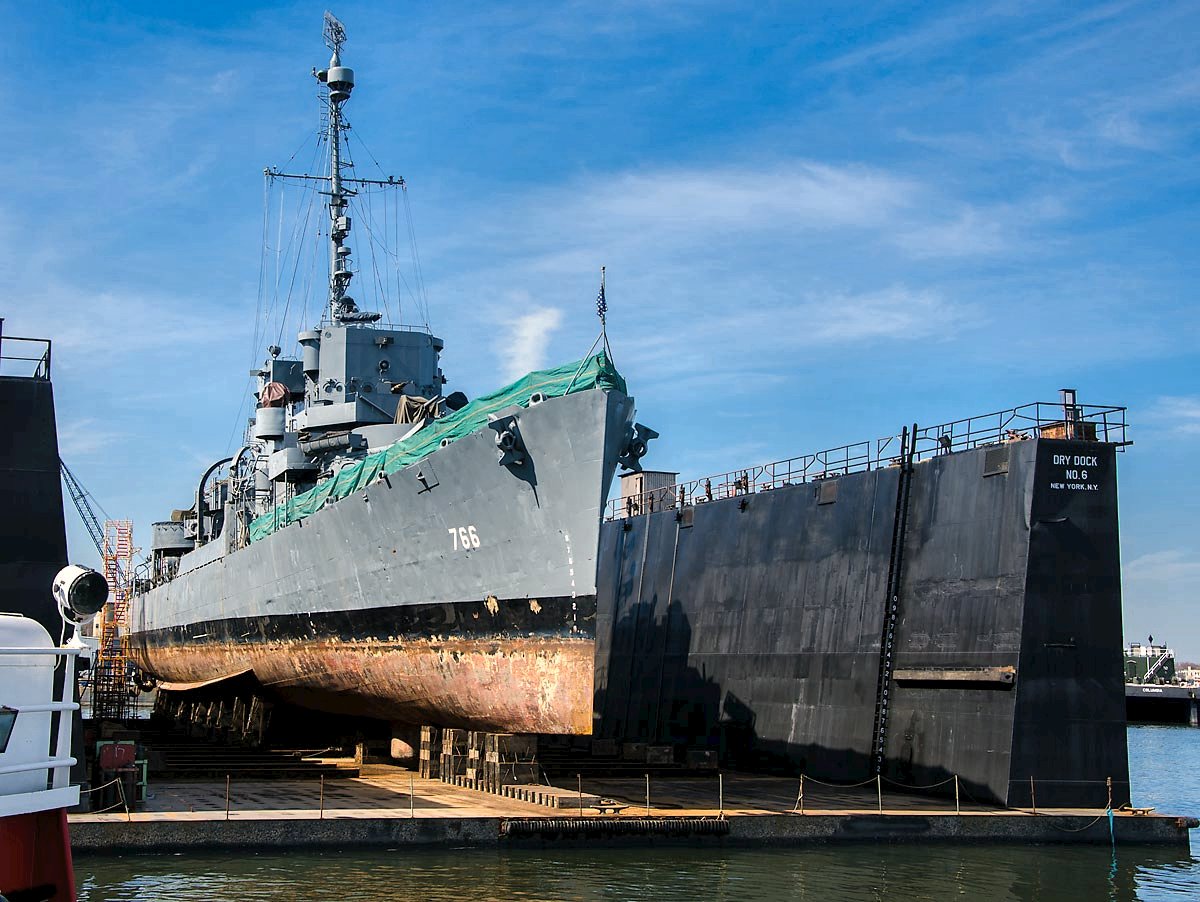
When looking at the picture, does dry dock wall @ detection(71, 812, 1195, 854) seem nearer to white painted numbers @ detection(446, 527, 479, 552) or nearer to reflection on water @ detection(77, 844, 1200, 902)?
reflection on water @ detection(77, 844, 1200, 902)

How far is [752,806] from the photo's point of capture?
1780cm

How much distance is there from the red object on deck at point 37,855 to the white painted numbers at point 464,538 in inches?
380

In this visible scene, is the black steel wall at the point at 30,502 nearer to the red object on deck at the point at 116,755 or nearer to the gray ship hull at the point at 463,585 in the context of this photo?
the red object on deck at the point at 116,755

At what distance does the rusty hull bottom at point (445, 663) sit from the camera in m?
16.7

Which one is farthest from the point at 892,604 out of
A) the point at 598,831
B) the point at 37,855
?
the point at 37,855

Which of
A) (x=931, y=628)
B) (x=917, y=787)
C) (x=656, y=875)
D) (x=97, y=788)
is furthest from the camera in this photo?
(x=931, y=628)

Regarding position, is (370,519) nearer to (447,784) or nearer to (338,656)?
(338,656)

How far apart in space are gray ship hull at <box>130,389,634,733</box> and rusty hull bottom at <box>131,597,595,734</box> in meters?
0.02

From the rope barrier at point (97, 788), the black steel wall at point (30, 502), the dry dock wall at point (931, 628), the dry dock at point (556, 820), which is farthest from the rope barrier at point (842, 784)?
the black steel wall at point (30, 502)

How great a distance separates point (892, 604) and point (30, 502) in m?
12.8

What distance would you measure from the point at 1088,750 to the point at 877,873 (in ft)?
16.3

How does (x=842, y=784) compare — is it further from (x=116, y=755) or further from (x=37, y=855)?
(x=37, y=855)

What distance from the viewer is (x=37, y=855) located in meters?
8.27

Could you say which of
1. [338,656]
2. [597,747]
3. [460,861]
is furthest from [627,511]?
[460,861]
